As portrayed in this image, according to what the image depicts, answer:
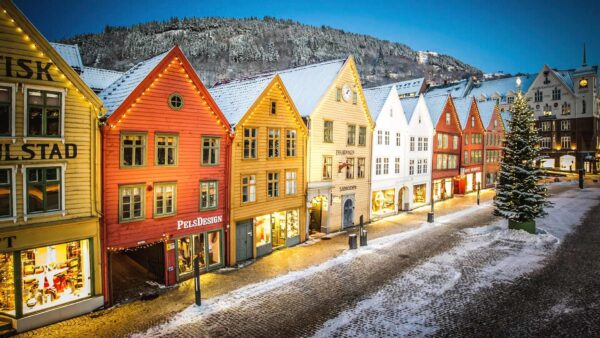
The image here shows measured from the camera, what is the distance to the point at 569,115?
235ft

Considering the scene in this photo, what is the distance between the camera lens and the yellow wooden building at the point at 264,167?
2072 cm

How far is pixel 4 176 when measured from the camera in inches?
499

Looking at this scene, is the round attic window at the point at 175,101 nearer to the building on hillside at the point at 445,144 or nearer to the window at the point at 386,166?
the window at the point at 386,166

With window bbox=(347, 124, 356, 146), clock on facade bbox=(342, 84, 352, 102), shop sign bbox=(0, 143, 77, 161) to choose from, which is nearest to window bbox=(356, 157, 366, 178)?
window bbox=(347, 124, 356, 146)

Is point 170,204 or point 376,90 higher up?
point 376,90

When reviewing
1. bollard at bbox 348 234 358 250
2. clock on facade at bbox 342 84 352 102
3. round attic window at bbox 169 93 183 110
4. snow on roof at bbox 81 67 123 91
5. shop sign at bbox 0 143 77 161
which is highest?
snow on roof at bbox 81 67 123 91

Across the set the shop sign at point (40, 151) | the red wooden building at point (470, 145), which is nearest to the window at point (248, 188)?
the shop sign at point (40, 151)

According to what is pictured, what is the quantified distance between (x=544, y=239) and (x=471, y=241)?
16.1 ft

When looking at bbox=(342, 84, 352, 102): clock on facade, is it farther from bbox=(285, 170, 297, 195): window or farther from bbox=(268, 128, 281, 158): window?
bbox=(285, 170, 297, 195): window

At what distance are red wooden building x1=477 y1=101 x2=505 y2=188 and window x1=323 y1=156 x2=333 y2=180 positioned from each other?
33987 millimetres

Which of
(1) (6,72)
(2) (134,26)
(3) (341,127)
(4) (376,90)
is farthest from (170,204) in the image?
(2) (134,26)

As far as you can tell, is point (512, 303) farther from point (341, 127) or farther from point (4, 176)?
point (4, 176)

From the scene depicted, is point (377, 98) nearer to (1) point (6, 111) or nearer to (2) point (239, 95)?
(2) point (239, 95)

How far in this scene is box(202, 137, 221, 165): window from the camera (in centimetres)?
1906
